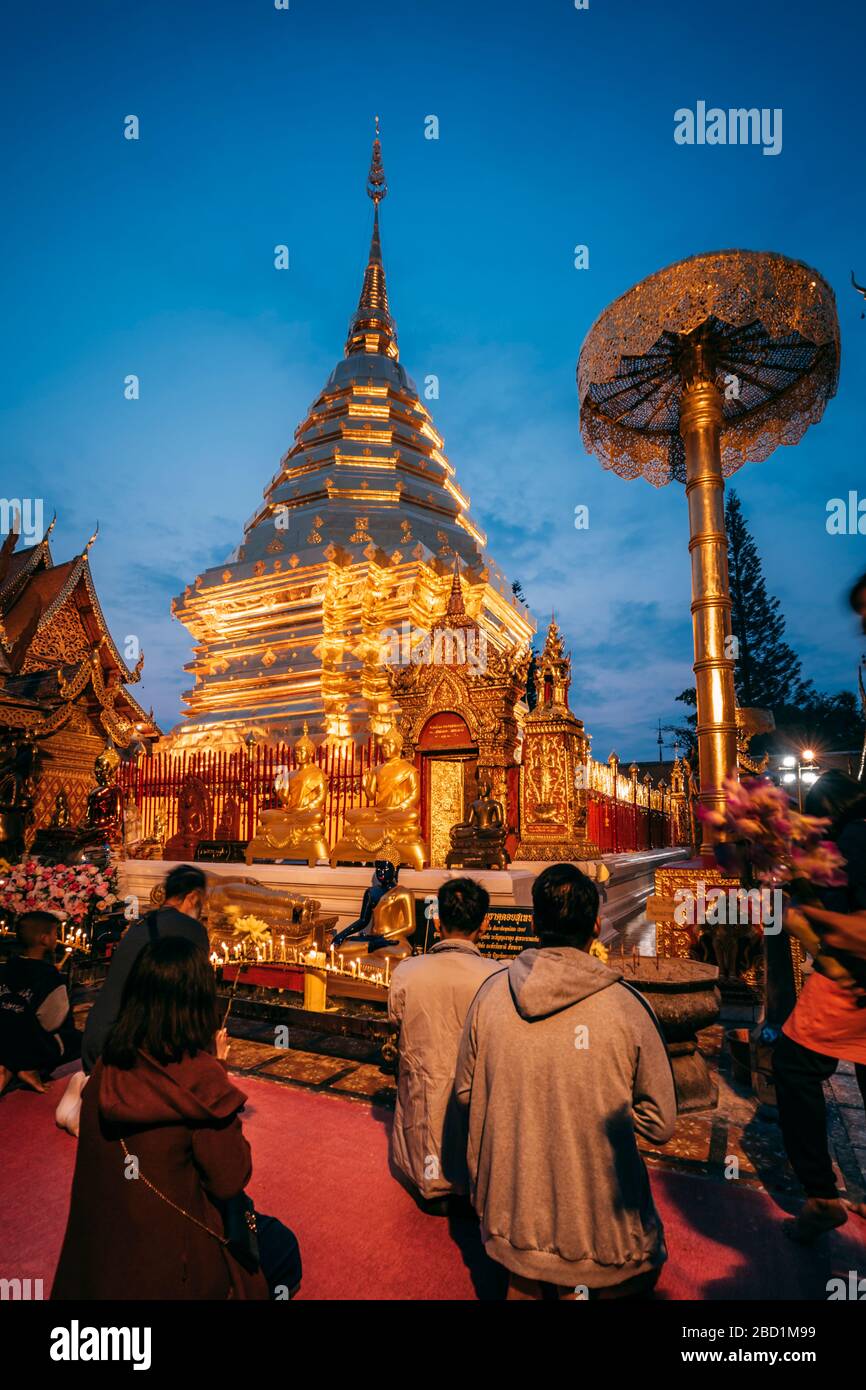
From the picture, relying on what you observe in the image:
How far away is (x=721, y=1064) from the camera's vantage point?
17.2 ft

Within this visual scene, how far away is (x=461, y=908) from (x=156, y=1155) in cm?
166

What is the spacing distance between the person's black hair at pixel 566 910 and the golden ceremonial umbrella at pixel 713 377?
5.67 m

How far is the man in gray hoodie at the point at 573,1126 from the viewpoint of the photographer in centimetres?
197

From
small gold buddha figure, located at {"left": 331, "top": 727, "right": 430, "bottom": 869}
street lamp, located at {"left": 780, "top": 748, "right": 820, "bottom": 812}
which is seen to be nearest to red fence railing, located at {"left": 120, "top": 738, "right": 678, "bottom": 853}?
small gold buddha figure, located at {"left": 331, "top": 727, "right": 430, "bottom": 869}

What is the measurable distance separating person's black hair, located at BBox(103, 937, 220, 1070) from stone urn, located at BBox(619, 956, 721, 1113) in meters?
3.21

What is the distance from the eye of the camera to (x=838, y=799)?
3.04 meters

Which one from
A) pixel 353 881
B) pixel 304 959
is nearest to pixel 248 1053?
pixel 304 959

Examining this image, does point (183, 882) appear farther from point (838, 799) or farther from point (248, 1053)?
point (838, 799)

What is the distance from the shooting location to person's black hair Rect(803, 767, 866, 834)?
300 cm

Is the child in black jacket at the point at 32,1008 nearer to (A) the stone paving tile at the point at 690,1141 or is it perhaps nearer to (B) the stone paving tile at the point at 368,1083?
(B) the stone paving tile at the point at 368,1083
